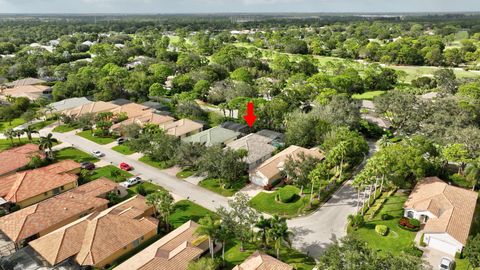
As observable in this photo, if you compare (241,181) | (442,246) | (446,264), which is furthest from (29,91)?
(446,264)

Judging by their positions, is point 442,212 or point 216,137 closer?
point 442,212

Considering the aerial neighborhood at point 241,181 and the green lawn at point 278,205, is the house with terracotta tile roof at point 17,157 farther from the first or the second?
the green lawn at point 278,205

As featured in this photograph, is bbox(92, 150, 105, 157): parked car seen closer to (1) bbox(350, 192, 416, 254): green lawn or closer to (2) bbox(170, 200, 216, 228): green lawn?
(2) bbox(170, 200, 216, 228): green lawn

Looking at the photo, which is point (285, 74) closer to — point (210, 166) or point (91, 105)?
point (91, 105)

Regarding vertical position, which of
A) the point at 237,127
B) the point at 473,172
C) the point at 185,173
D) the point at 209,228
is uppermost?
the point at 209,228

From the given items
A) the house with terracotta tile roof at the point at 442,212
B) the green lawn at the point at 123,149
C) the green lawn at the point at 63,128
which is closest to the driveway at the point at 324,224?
the house with terracotta tile roof at the point at 442,212

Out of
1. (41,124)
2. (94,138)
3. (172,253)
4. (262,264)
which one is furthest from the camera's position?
(41,124)

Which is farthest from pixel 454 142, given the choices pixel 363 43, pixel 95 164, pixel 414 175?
pixel 363 43

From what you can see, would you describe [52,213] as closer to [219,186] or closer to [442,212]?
[219,186]
